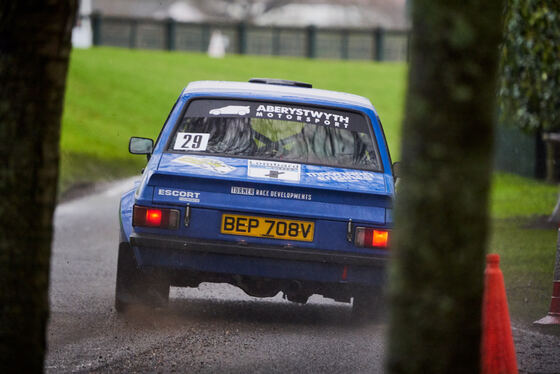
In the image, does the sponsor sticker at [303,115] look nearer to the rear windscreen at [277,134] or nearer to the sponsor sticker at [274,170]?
the rear windscreen at [277,134]

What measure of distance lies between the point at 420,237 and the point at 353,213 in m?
3.56

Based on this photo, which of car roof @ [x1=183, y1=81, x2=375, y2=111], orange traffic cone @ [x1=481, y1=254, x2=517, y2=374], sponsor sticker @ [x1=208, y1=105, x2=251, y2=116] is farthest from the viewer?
car roof @ [x1=183, y1=81, x2=375, y2=111]

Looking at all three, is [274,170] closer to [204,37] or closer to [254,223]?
[254,223]

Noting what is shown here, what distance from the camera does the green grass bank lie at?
11859 millimetres

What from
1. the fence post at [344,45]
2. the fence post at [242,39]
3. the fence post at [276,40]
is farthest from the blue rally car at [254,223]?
the fence post at [242,39]

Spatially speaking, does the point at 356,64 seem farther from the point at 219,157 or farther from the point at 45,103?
the point at 45,103

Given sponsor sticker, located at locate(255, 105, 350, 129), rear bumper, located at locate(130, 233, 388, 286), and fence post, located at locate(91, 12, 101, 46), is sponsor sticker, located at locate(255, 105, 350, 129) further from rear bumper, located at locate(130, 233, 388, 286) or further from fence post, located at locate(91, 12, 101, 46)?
fence post, located at locate(91, 12, 101, 46)

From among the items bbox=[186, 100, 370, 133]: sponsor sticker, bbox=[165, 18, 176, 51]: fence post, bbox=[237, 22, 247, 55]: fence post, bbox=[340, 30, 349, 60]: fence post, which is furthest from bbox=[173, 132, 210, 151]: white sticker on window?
bbox=[237, 22, 247, 55]: fence post

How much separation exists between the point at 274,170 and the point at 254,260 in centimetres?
67

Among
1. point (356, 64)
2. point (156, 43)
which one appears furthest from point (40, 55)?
point (156, 43)

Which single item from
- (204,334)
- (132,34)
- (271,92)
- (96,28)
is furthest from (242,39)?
(204,334)

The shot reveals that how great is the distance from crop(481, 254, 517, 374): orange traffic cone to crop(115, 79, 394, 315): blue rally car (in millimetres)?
1514

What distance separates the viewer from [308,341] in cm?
714

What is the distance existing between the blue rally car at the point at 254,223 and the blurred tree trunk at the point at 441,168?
340 centimetres
